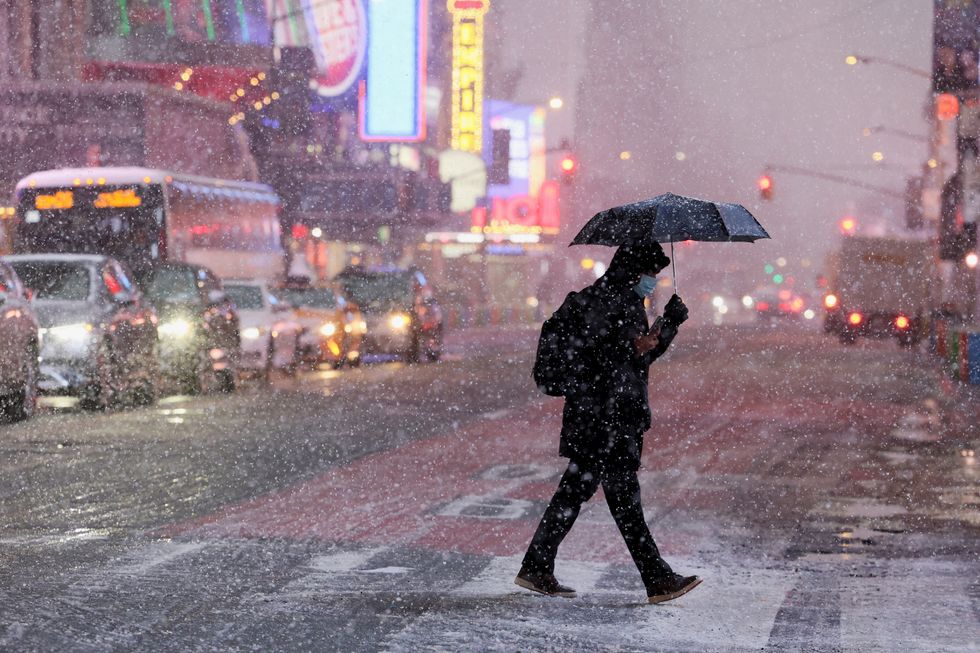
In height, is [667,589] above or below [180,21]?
below

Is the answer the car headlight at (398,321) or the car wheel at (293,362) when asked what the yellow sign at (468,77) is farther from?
the car wheel at (293,362)

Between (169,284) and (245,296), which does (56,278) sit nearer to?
(169,284)

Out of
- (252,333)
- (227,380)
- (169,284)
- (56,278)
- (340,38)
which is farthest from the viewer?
(340,38)

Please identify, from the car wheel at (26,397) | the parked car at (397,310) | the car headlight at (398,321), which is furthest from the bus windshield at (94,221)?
the car wheel at (26,397)

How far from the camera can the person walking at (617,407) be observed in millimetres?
7000

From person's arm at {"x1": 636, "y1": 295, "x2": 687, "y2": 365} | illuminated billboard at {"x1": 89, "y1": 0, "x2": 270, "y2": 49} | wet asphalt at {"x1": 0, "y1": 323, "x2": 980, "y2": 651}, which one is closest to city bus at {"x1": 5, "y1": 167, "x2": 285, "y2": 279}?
wet asphalt at {"x1": 0, "y1": 323, "x2": 980, "y2": 651}

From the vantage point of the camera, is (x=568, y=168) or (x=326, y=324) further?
(x=568, y=168)

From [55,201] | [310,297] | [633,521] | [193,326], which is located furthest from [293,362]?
[633,521]

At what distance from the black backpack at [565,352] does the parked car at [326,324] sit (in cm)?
2200

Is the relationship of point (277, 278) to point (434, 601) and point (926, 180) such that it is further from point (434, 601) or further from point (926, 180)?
point (926, 180)

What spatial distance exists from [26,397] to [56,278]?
2.96 metres

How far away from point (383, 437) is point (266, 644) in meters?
9.76

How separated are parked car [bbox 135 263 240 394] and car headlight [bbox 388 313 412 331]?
8.93 m

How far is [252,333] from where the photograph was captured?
84.0 feet
